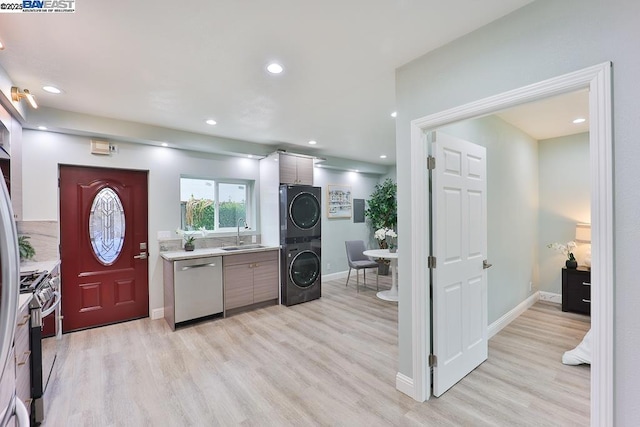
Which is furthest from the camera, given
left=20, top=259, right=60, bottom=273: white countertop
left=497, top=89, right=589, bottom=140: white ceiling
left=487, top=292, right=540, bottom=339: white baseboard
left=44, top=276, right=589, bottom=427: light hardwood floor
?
left=487, top=292, right=540, bottom=339: white baseboard

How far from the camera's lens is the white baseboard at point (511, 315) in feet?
10.4

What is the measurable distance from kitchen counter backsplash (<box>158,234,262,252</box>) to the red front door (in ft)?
0.80

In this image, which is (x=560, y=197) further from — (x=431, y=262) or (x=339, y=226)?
(x=339, y=226)

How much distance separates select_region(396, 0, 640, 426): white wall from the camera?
3.97 ft

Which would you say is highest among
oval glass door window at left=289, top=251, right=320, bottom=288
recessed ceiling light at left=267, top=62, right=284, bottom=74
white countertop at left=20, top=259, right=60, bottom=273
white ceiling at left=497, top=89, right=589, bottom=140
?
recessed ceiling light at left=267, top=62, right=284, bottom=74

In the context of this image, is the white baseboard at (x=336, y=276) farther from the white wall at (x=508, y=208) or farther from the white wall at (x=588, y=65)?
the white wall at (x=588, y=65)

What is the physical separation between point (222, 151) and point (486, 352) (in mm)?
4063

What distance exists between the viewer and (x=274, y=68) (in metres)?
2.18

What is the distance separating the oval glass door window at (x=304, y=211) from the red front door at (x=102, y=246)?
205cm

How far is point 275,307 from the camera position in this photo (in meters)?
4.29

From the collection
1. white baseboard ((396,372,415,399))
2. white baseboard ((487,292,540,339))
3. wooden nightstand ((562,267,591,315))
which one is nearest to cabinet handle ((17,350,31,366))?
white baseboard ((396,372,415,399))

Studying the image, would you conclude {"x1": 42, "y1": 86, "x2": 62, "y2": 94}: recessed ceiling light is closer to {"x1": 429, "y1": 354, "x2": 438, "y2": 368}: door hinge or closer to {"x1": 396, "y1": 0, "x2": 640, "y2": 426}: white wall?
{"x1": 396, "y1": 0, "x2": 640, "y2": 426}: white wall

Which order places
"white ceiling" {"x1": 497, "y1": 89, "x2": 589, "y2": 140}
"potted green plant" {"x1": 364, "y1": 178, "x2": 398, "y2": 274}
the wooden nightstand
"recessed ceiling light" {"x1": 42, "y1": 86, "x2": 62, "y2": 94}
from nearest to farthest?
"recessed ceiling light" {"x1": 42, "y1": 86, "x2": 62, "y2": 94}, "white ceiling" {"x1": 497, "y1": 89, "x2": 589, "y2": 140}, the wooden nightstand, "potted green plant" {"x1": 364, "y1": 178, "x2": 398, "y2": 274}

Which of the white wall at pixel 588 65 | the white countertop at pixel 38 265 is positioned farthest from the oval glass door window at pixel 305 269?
the white wall at pixel 588 65
